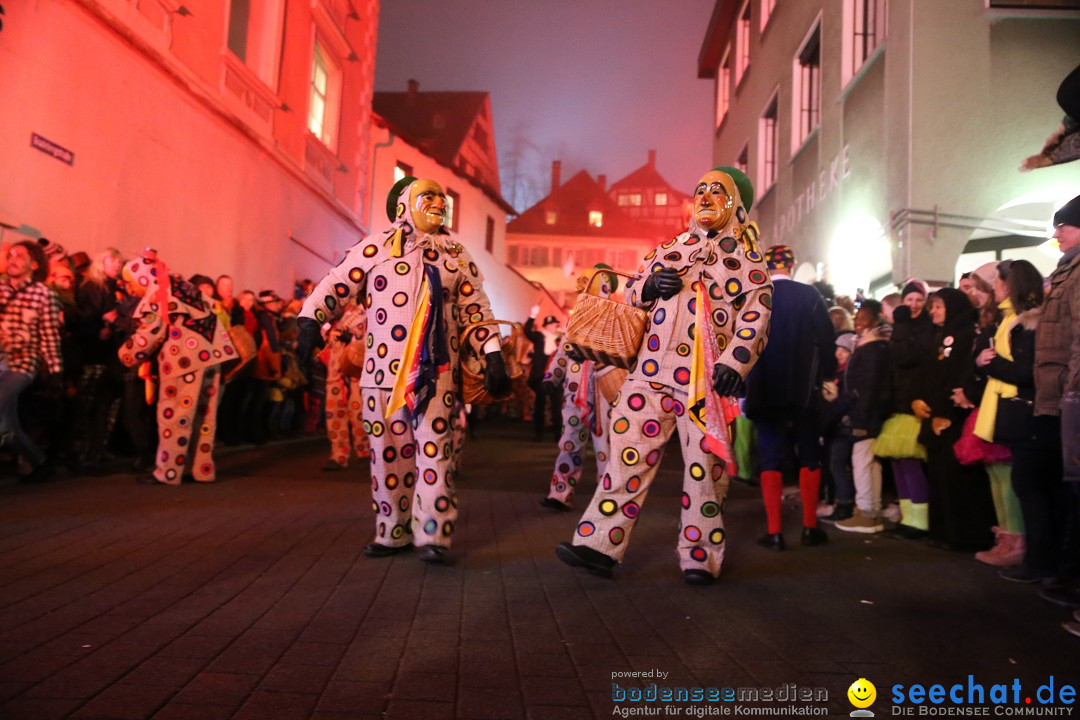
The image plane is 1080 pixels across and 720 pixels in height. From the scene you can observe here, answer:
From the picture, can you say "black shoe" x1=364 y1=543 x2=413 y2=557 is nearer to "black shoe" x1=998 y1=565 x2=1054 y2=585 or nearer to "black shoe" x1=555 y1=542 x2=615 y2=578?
"black shoe" x1=555 y1=542 x2=615 y2=578

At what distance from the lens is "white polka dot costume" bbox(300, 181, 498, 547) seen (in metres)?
4.32

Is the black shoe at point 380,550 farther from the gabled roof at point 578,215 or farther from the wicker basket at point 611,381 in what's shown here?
the gabled roof at point 578,215

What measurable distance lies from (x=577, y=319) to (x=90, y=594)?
2674mm

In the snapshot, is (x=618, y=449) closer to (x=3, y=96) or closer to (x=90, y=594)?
(x=90, y=594)

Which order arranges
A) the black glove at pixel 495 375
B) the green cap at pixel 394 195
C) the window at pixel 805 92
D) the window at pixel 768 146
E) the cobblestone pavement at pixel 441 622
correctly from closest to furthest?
1. the cobblestone pavement at pixel 441 622
2. the black glove at pixel 495 375
3. the green cap at pixel 394 195
4. the window at pixel 805 92
5. the window at pixel 768 146

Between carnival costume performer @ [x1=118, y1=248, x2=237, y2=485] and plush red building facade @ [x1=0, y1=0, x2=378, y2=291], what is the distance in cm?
249

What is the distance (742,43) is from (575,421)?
1755cm

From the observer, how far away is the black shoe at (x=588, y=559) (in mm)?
3967

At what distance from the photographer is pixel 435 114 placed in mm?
40125

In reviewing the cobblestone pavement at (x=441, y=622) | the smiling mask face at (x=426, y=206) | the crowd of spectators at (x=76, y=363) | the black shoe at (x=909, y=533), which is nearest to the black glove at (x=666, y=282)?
the smiling mask face at (x=426, y=206)

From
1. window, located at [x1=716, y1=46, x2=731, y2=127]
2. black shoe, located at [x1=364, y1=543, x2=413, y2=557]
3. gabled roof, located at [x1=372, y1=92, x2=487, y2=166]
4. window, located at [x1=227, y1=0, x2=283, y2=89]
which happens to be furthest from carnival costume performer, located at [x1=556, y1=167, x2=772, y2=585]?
gabled roof, located at [x1=372, y1=92, x2=487, y2=166]

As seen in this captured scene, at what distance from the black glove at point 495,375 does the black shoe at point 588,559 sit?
104cm

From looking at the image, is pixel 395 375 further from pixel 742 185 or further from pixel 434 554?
pixel 742 185

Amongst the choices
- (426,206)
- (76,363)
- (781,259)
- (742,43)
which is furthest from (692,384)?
(742,43)
